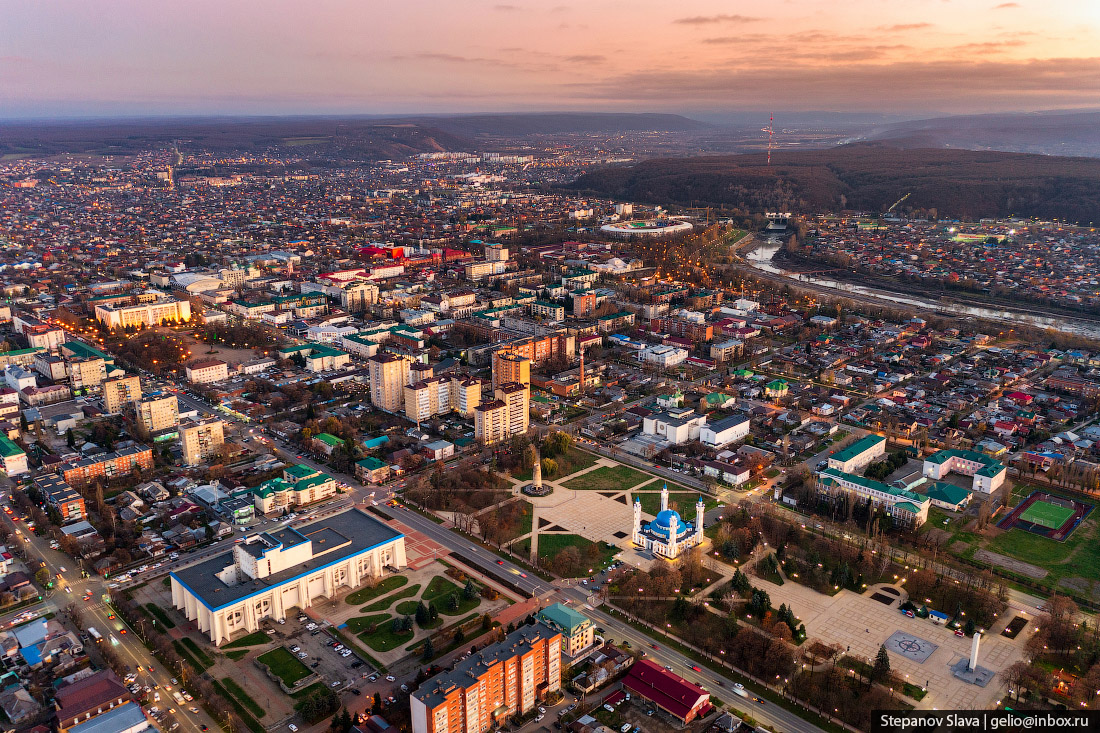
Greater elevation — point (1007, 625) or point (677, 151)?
point (677, 151)

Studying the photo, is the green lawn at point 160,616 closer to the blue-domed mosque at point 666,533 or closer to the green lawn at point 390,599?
the green lawn at point 390,599

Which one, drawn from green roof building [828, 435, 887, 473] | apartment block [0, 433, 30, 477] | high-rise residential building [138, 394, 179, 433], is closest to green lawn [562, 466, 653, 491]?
green roof building [828, 435, 887, 473]

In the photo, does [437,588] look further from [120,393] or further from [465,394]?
[120,393]

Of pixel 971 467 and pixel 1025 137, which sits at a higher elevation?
pixel 1025 137

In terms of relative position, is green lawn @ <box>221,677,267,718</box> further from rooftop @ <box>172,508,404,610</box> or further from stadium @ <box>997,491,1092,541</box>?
stadium @ <box>997,491,1092,541</box>

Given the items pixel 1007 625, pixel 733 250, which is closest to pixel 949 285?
pixel 733 250

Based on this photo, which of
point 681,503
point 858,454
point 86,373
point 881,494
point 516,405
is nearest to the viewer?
point 881,494

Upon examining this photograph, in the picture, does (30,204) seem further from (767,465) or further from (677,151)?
(677,151)

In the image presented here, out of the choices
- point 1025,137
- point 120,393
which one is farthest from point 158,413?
point 1025,137
